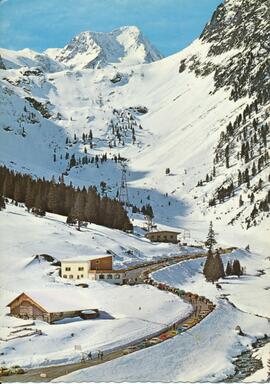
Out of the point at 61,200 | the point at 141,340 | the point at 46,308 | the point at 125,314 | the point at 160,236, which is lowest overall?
the point at 141,340

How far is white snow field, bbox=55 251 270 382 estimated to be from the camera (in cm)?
3738

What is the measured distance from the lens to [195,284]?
80.6 metres

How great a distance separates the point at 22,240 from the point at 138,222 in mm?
70053

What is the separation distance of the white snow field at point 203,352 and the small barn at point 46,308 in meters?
10.2

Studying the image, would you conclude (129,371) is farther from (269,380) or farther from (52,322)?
(52,322)

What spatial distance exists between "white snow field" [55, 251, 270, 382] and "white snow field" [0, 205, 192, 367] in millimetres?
3213

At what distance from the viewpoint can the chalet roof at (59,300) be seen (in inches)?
1992

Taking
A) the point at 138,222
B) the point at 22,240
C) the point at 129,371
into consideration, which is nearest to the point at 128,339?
the point at 129,371

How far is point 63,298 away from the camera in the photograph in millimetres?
54594

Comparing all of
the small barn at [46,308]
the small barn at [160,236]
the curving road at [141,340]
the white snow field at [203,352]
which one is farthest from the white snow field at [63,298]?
the small barn at [160,236]

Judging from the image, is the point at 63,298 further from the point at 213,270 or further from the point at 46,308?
the point at 213,270

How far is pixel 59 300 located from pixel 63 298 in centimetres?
121

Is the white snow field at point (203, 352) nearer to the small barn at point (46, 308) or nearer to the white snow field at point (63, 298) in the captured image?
the white snow field at point (63, 298)

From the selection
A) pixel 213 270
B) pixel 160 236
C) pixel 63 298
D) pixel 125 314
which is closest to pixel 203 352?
pixel 125 314
